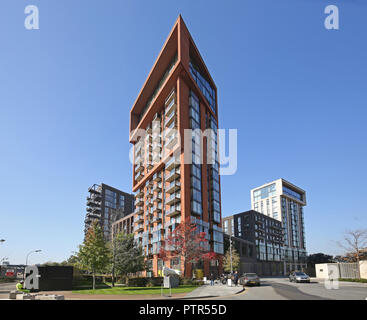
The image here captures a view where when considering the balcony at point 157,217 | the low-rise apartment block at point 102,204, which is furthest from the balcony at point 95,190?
the balcony at point 157,217

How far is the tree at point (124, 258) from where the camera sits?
145 feet

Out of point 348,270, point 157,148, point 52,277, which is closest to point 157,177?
point 157,148

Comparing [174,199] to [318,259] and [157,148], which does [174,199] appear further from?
[318,259]

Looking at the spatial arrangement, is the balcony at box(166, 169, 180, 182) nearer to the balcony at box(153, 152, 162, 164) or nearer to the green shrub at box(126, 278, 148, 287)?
the balcony at box(153, 152, 162, 164)

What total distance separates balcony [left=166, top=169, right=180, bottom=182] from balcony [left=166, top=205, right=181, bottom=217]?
616cm

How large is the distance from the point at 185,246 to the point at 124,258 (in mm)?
9693

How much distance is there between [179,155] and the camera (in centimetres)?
6128

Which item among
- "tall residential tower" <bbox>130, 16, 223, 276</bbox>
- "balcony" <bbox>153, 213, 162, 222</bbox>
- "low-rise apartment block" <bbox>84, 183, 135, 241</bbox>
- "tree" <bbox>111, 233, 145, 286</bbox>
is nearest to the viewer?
"tree" <bbox>111, 233, 145, 286</bbox>

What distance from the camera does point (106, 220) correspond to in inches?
5059

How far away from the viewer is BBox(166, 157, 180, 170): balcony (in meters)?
61.6

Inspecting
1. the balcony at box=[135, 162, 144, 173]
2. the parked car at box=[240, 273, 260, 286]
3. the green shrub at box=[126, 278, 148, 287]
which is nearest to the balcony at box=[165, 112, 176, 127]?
the balcony at box=[135, 162, 144, 173]

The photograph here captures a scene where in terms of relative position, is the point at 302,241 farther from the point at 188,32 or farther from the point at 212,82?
the point at 188,32
